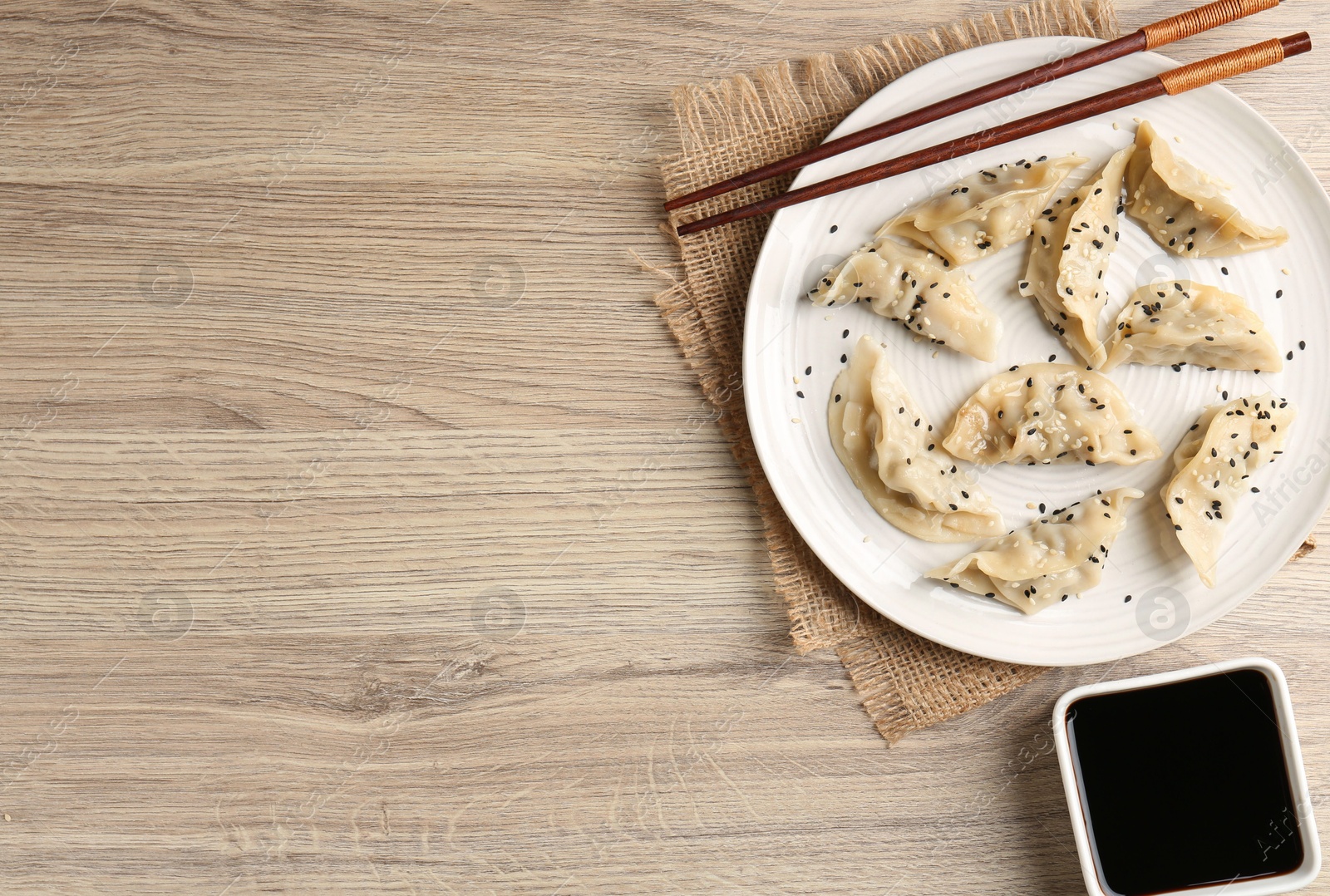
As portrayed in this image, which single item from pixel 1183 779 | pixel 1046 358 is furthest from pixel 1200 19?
pixel 1183 779

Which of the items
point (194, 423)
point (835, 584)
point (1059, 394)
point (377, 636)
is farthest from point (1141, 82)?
point (194, 423)

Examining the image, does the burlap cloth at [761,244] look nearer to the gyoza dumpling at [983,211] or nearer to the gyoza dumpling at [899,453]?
the gyoza dumpling at [899,453]

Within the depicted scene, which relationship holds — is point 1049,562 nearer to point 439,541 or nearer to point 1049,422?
point 1049,422

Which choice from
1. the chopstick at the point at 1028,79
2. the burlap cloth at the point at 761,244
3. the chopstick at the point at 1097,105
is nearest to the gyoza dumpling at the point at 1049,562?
the burlap cloth at the point at 761,244

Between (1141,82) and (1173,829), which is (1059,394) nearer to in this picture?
(1141,82)

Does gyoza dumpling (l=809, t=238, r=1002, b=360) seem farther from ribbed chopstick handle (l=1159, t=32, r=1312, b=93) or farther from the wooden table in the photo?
ribbed chopstick handle (l=1159, t=32, r=1312, b=93)

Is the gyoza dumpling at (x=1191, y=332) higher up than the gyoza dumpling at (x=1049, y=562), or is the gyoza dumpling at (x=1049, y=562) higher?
the gyoza dumpling at (x=1191, y=332)
